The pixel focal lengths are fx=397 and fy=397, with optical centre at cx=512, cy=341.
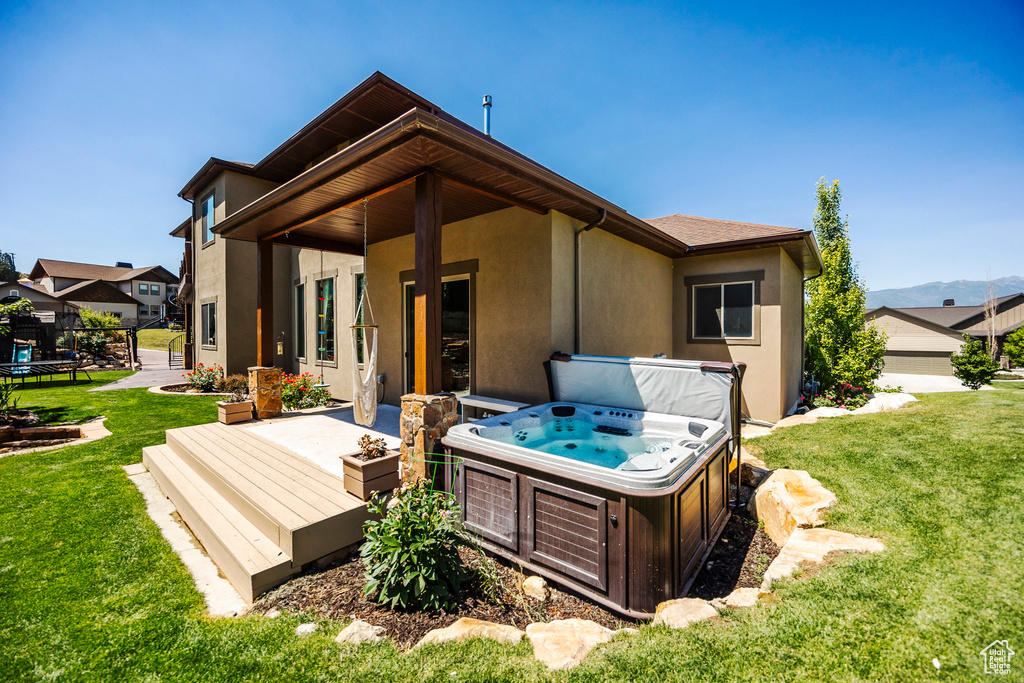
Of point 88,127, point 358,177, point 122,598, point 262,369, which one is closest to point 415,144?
point 358,177

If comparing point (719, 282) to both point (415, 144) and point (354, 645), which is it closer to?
point (415, 144)

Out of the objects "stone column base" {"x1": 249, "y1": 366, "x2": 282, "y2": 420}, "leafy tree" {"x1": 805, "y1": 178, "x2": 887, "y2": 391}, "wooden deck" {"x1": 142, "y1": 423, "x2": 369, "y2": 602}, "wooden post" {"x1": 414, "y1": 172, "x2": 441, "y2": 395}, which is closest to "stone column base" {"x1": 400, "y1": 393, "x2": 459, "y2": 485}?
"wooden post" {"x1": 414, "y1": 172, "x2": 441, "y2": 395}

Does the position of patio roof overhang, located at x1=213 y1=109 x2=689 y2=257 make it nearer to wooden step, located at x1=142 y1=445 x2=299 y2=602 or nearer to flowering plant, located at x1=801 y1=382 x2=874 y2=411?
wooden step, located at x1=142 y1=445 x2=299 y2=602

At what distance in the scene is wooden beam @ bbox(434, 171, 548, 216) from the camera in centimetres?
385

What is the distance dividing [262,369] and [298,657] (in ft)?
17.6

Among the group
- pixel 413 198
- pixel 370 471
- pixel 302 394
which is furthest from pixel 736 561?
pixel 302 394

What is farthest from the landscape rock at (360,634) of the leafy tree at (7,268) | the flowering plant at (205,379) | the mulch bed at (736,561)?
the leafy tree at (7,268)

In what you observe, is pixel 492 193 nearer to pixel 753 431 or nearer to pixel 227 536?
pixel 227 536

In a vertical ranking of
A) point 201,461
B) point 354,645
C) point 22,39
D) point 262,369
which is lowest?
point 354,645

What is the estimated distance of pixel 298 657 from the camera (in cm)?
207

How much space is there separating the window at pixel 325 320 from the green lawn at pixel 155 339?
21.1m

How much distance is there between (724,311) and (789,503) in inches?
207

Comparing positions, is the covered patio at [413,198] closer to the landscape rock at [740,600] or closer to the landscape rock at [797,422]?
the landscape rock at [740,600]

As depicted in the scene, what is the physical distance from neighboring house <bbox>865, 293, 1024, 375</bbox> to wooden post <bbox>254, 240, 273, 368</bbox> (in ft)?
87.5
